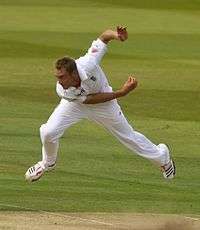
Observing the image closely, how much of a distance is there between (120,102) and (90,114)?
1172cm

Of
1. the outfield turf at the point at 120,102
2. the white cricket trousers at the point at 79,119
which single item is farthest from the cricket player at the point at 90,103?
the outfield turf at the point at 120,102

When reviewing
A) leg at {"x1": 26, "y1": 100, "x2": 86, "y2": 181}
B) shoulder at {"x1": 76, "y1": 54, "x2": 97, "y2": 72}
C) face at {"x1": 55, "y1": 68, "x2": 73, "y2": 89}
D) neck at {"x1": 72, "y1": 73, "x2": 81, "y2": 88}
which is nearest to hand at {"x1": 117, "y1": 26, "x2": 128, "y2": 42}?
shoulder at {"x1": 76, "y1": 54, "x2": 97, "y2": 72}

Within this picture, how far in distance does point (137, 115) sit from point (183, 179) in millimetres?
7396

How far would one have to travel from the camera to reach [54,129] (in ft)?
44.1

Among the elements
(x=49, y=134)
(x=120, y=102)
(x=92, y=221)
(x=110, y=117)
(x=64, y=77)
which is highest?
(x=64, y=77)

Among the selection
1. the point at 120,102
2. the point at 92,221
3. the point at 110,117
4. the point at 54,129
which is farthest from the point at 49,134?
the point at 120,102

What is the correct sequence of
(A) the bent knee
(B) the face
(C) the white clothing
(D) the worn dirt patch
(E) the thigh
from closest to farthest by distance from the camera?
1. (D) the worn dirt patch
2. (B) the face
3. (C) the white clothing
4. (A) the bent knee
5. (E) the thigh

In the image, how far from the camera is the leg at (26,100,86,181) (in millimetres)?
13453

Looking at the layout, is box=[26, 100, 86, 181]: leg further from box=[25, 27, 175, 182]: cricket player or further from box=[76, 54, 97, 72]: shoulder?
box=[76, 54, 97, 72]: shoulder

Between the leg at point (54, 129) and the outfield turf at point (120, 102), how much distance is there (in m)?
0.51

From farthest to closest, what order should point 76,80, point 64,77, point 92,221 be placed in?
1. point 76,80
2. point 64,77
3. point 92,221

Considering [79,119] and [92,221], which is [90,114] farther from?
[92,221]

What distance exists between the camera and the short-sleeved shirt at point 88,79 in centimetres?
1307

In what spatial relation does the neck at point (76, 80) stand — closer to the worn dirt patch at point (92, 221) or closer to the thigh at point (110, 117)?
the thigh at point (110, 117)
